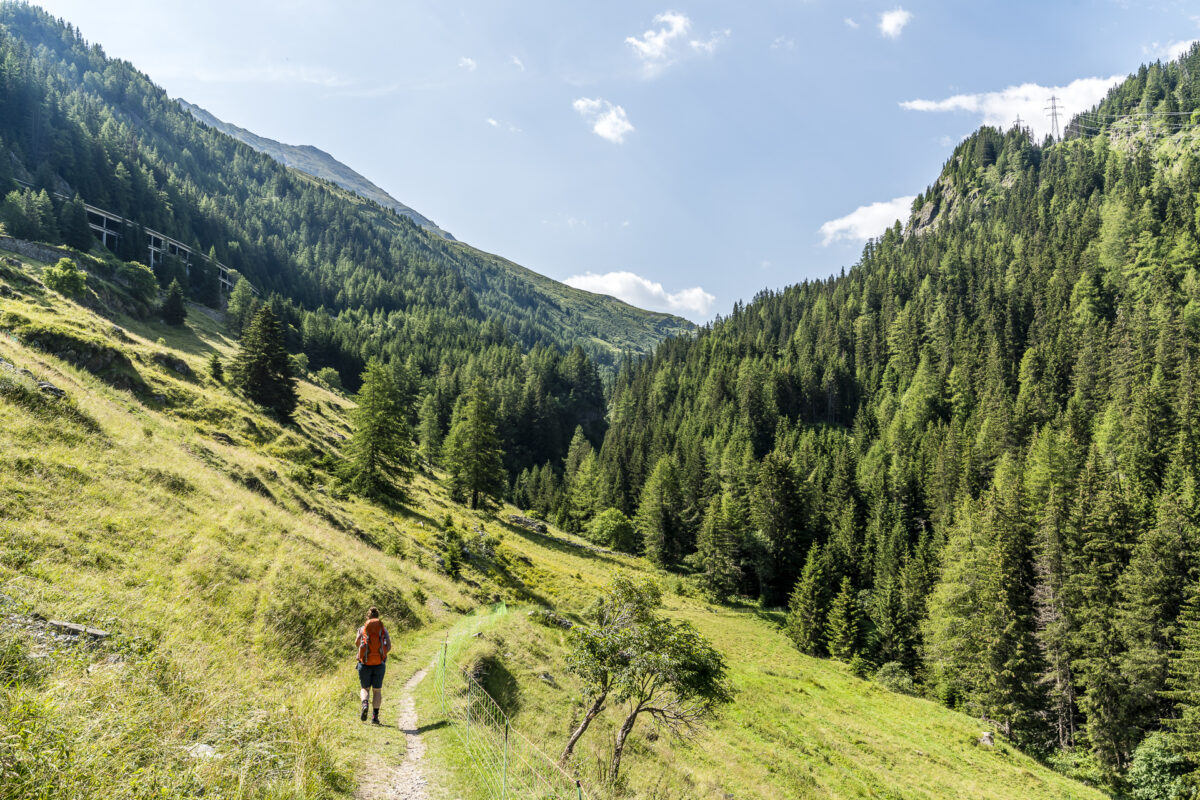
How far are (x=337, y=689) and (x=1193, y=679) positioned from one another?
58.2 meters

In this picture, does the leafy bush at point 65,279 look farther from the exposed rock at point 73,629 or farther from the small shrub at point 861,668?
the small shrub at point 861,668

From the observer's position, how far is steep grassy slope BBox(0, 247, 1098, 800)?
21.7 ft

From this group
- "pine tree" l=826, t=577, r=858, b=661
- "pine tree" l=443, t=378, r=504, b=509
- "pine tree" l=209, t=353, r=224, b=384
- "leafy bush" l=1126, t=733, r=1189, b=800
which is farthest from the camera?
"pine tree" l=443, t=378, r=504, b=509

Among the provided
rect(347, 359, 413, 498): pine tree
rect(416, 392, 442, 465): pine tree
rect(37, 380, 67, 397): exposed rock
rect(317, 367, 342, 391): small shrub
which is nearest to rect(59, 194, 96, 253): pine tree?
rect(317, 367, 342, 391): small shrub

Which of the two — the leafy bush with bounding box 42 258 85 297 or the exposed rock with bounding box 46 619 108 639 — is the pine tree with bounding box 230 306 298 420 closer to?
the leafy bush with bounding box 42 258 85 297

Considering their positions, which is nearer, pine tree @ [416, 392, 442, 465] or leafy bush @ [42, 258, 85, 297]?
leafy bush @ [42, 258, 85, 297]

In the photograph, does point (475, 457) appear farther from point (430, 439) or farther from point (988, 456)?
point (988, 456)

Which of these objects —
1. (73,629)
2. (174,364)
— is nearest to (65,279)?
(174,364)

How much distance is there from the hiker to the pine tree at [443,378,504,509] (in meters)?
48.6

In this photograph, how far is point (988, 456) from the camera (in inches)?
3290

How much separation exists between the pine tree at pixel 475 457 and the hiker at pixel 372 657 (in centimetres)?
4858

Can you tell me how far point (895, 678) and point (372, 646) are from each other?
60333mm

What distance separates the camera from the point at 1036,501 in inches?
2452

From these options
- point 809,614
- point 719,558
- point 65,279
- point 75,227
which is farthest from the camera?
point 75,227
